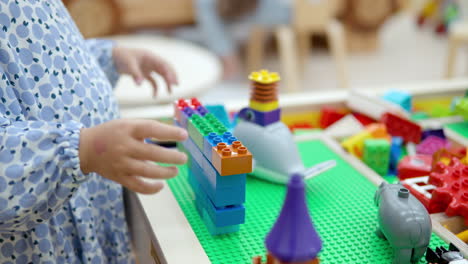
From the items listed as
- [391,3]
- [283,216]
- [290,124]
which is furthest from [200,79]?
[391,3]

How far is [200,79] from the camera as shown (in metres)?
1.26

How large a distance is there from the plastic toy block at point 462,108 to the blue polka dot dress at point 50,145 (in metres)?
0.58

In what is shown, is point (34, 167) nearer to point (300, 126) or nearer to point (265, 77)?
point (265, 77)

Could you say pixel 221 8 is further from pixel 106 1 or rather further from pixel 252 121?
pixel 252 121

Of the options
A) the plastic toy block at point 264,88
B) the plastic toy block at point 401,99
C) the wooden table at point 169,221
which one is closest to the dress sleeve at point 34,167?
the wooden table at point 169,221

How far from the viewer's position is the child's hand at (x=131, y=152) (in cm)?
43

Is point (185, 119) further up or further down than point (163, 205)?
further up

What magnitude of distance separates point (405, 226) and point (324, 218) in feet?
0.43

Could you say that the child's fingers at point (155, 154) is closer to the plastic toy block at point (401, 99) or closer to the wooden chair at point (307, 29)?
the plastic toy block at point (401, 99)

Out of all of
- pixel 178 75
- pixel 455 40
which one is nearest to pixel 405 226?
pixel 178 75

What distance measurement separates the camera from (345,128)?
836 mm

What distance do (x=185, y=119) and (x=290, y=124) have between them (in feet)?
1.16

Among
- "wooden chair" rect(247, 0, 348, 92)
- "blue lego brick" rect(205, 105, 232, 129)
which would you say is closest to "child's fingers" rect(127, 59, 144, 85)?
"blue lego brick" rect(205, 105, 232, 129)

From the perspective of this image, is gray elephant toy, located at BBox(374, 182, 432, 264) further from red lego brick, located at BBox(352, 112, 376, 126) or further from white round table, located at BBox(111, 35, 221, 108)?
white round table, located at BBox(111, 35, 221, 108)
